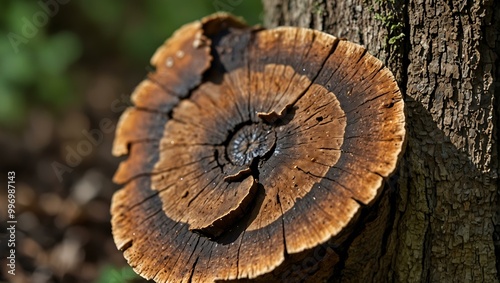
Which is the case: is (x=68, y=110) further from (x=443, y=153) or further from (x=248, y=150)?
(x=443, y=153)

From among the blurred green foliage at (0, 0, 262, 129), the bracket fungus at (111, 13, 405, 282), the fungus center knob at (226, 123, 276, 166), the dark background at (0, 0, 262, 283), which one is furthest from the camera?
the blurred green foliage at (0, 0, 262, 129)

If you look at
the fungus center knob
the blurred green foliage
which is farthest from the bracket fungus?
the blurred green foliage

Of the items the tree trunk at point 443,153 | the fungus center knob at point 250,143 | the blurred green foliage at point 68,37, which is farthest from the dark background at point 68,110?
the tree trunk at point 443,153

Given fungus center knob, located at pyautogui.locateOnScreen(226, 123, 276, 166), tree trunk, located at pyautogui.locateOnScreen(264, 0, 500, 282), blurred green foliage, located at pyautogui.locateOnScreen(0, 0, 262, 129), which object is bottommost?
tree trunk, located at pyautogui.locateOnScreen(264, 0, 500, 282)

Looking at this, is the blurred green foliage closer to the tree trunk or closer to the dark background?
the dark background

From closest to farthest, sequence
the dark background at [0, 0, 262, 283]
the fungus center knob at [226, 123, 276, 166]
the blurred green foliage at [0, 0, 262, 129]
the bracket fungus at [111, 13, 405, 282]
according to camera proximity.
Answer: the bracket fungus at [111, 13, 405, 282] → the fungus center knob at [226, 123, 276, 166] → the dark background at [0, 0, 262, 283] → the blurred green foliage at [0, 0, 262, 129]

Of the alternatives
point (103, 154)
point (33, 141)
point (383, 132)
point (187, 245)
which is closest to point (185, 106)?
point (187, 245)

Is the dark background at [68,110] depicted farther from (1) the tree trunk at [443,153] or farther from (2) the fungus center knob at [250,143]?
(1) the tree trunk at [443,153]
